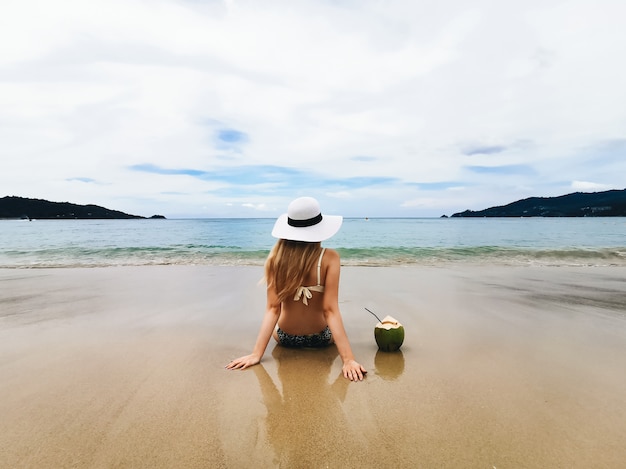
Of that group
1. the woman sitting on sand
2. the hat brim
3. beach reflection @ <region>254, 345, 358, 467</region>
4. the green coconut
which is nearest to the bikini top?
the woman sitting on sand

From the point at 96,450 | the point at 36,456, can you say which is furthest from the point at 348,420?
the point at 36,456

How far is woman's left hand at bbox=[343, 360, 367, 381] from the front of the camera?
3361mm

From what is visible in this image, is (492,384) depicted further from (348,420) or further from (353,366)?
(348,420)

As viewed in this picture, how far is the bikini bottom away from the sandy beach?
4.7 inches

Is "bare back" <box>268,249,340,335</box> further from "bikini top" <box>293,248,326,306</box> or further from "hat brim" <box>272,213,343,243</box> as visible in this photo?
"hat brim" <box>272,213,343,243</box>

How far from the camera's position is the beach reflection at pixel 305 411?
7.64 ft

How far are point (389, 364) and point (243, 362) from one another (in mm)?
1524

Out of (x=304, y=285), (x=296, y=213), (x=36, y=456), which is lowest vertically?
(x=36, y=456)

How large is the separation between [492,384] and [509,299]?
3.99 metres

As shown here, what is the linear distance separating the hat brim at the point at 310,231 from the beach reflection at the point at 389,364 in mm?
1450

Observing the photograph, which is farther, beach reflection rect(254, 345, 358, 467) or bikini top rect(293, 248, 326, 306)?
bikini top rect(293, 248, 326, 306)

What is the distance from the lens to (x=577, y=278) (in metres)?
9.13

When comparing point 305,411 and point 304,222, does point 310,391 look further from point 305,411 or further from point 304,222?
point 304,222

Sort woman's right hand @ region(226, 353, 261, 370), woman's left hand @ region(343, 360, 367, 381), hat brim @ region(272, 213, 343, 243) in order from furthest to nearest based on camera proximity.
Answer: woman's right hand @ region(226, 353, 261, 370) → hat brim @ region(272, 213, 343, 243) → woman's left hand @ region(343, 360, 367, 381)
